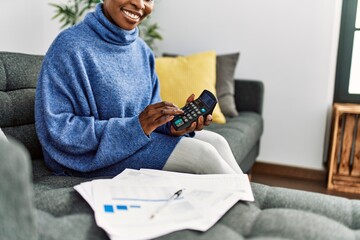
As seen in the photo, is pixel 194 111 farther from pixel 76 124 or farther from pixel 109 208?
pixel 109 208

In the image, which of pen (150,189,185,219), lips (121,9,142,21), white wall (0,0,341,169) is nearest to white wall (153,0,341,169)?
white wall (0,0,341,169)

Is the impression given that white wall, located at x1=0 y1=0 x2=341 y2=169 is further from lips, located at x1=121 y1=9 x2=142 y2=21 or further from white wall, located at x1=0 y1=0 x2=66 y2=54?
lips, located at x1=121 y1=9 x2=142 y2=21

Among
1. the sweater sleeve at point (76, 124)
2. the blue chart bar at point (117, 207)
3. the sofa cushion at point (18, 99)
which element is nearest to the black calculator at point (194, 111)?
the sweater sleeve at point (76, 124)

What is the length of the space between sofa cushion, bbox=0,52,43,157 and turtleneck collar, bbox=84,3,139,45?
348 millimetres

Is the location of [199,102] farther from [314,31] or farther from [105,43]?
[314,31]

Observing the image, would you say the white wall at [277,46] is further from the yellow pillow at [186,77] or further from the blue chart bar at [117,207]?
the blue chart bar at [117,207]

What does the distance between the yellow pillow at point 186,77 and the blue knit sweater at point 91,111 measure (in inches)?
35.5

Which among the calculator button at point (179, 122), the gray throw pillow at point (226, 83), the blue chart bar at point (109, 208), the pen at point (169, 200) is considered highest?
the calculator button at point (179, 122)

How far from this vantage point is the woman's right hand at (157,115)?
1.00m

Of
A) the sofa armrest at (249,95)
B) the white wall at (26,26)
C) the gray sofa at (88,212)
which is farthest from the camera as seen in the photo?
the sofa armrest at (249,95)

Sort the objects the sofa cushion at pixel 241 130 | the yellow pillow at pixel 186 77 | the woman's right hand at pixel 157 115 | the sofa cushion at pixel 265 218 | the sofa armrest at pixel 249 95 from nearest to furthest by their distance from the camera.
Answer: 1. the sofa cushion at pixel 265 218
2. the woman's right hand at pixel 157 115
3. the sofa cushion at pixel 241 130
4. the yellow pillow at pixel 186 77
5. the sofa armrest at pixel 249 95

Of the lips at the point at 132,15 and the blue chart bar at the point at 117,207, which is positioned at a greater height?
the lips at the point at 132,15

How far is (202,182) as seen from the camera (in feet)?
2.99

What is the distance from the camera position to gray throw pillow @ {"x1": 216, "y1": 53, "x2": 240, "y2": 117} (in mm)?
2277
